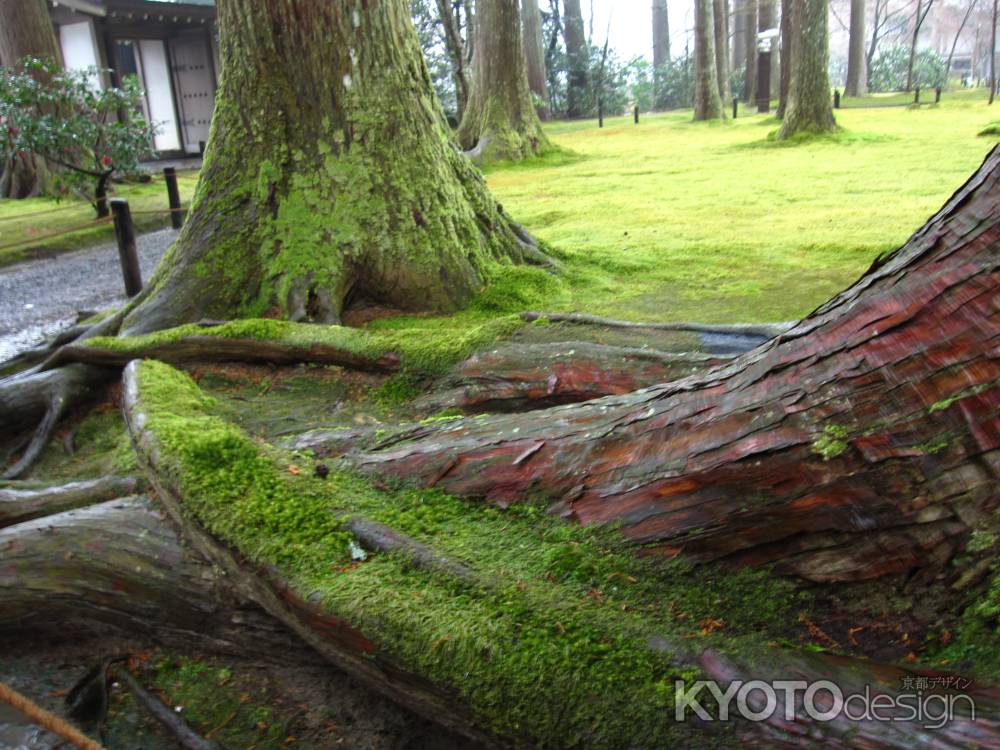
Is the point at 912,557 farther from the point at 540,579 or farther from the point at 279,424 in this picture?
the point at 279,424

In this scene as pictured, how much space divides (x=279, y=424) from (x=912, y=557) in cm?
251

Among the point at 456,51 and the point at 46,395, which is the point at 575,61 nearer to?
the point at 456,51

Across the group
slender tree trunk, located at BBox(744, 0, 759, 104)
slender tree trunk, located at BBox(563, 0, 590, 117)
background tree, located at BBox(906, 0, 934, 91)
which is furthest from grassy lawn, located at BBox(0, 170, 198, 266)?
background tree, located at BBox(906, 0, 934, 91)

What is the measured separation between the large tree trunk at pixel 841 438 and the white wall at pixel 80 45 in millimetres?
20301

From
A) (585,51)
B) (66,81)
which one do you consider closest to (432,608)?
(66,81)

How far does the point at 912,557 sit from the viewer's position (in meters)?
1.96

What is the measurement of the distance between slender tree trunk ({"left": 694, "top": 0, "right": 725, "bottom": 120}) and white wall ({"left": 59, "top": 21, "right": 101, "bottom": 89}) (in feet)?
51.5

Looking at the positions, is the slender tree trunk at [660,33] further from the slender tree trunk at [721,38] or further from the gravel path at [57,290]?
the gravel path at [57,290]

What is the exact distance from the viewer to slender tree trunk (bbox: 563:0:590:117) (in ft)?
109

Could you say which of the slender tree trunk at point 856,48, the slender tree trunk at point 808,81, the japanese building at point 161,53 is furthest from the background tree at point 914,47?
the japanese building at point 161,53

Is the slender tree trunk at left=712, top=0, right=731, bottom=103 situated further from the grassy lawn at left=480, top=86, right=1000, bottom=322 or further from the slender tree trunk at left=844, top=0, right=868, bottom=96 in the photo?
the grassy lawn at left=480, top=86, right=1000, bottom=322

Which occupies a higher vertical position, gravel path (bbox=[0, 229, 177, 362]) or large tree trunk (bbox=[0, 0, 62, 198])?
large tree trunk (bbox=[0, 0, 62, 198])

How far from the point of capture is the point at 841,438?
1927mm

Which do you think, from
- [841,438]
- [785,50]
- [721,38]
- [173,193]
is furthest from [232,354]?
[721,38]
